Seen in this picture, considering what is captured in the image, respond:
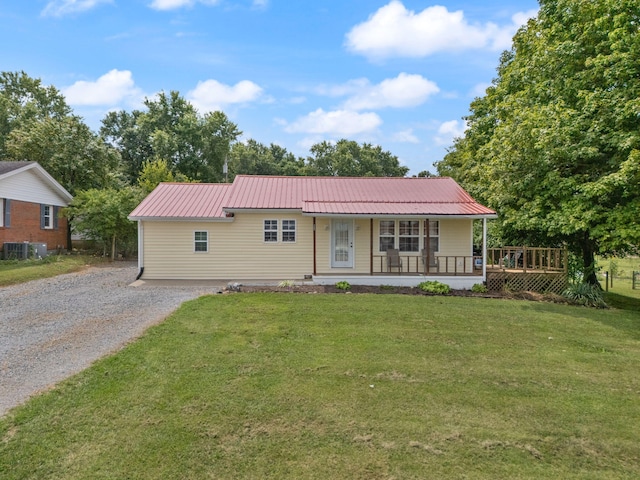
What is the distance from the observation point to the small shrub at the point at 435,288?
11.9 m

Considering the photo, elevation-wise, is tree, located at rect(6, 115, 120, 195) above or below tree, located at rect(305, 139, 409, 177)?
below

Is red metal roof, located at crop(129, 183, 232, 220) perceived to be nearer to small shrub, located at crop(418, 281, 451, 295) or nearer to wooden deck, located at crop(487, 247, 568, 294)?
small shrub, located at crop(418, 281, 451, 295)

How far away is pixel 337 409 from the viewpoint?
4.17m

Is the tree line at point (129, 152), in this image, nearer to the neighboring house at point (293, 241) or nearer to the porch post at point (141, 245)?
the porch post at point (141, 245)

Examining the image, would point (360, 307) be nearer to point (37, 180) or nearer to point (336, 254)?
point (336, 254)

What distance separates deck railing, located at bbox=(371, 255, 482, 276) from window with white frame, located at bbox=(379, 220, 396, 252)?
0.52 m

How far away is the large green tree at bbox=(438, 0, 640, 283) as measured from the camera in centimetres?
959

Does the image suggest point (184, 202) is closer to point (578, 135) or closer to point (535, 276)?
point (535, 276)

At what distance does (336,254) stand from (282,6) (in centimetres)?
886

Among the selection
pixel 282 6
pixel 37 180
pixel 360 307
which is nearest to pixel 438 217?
pixel 360 307

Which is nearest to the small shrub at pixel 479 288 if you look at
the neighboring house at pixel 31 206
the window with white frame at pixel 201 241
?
the window with white frame at pixel 201 241

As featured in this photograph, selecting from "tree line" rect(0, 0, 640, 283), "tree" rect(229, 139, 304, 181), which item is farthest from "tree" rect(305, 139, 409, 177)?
"tree line" rect(0, 0, 640, 283)

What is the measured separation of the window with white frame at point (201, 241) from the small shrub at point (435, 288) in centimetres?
791

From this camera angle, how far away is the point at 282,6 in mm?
12586
